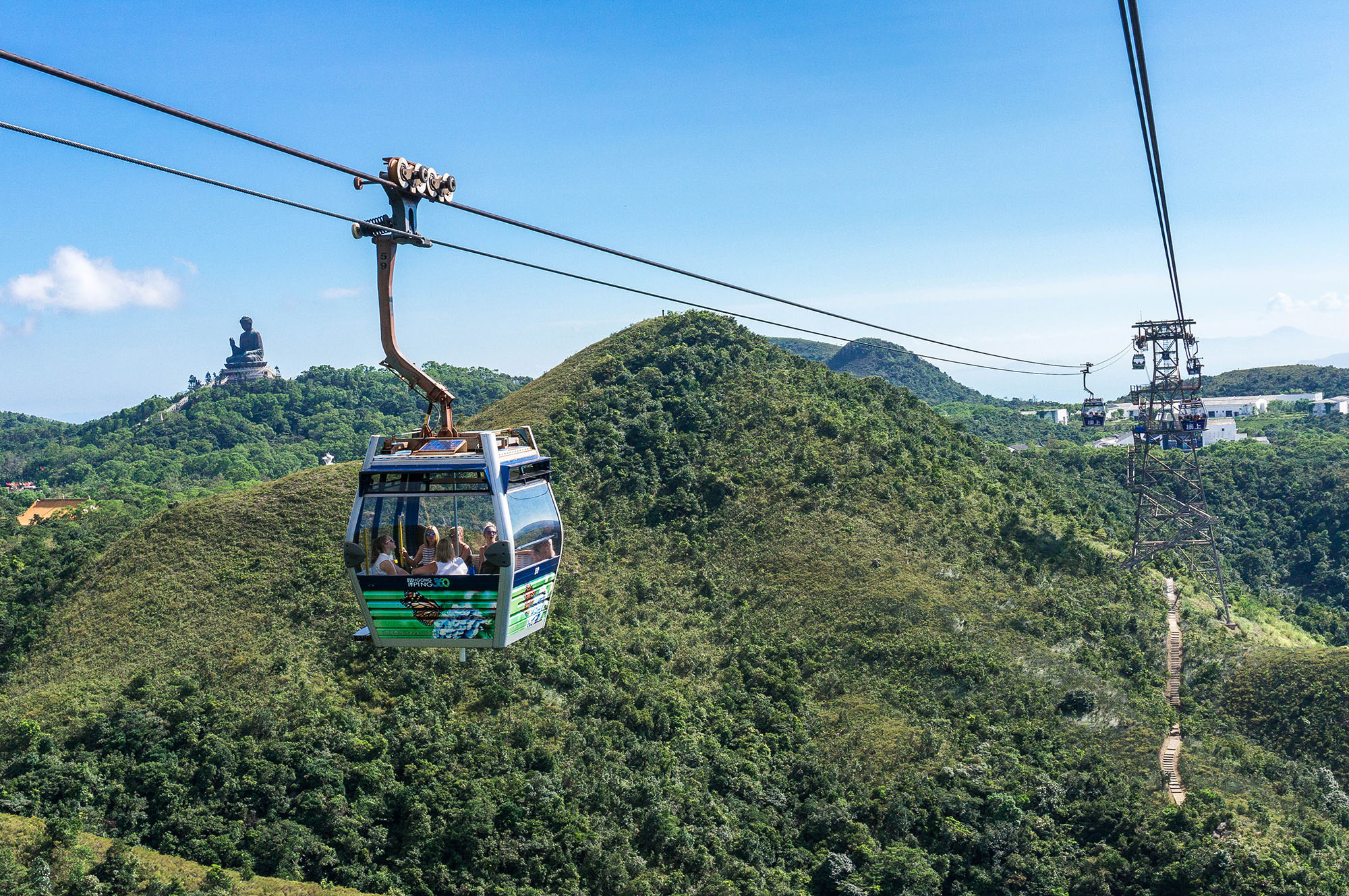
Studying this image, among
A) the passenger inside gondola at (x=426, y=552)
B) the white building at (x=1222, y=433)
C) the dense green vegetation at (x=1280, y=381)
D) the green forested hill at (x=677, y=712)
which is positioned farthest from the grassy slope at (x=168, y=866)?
the dense green vegetation at (x=1280, y=381)

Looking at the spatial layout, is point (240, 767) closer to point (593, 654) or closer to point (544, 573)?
point (593, 654)

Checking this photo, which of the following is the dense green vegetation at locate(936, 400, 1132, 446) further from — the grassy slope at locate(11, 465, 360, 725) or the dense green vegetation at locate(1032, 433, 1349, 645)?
the grassy slope at locate(11, 465, 360, 725)

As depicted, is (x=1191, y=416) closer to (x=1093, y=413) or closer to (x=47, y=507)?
(x=1093, y=413)

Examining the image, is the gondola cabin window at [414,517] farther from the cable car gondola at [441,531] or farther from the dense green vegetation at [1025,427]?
the dense green vegetation at [1025,427]

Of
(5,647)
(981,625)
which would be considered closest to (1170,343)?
(981,625)

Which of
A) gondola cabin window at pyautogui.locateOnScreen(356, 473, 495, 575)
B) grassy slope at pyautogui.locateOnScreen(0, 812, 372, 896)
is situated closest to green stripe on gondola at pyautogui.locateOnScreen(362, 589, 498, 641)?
gondola cabin window at pyautogui.locateOnScreen(356, 473, 495, 575)

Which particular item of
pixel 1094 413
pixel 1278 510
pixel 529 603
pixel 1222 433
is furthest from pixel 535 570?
pixel 1222 433
